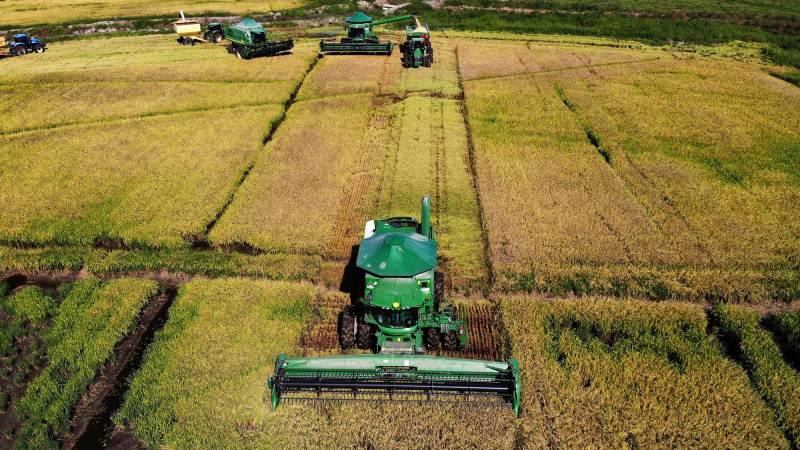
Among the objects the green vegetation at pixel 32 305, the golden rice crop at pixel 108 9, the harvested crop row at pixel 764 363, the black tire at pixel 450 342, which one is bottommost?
the harvested crop row at pixel 764 363

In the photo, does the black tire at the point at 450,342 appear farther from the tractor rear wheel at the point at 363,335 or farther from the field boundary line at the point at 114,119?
the field boundary line at the point at 114,119

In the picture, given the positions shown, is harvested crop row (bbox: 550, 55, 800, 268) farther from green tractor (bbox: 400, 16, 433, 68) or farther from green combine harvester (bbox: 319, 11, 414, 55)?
green combine harvester (bbox: 319, 11, 414, 55)

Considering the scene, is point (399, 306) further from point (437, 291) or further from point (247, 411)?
point (247, 411)

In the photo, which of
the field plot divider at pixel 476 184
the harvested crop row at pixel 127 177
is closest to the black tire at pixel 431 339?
the field plot divider at pixel 476 184

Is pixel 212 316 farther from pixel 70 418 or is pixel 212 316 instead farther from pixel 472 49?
pixel 472 49

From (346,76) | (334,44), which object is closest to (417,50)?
(346,76)

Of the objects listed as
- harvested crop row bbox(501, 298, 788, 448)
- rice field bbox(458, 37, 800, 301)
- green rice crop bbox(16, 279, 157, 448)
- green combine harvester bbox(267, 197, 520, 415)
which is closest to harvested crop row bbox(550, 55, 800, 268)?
rice field bbox(458, 37, 800, 301)
